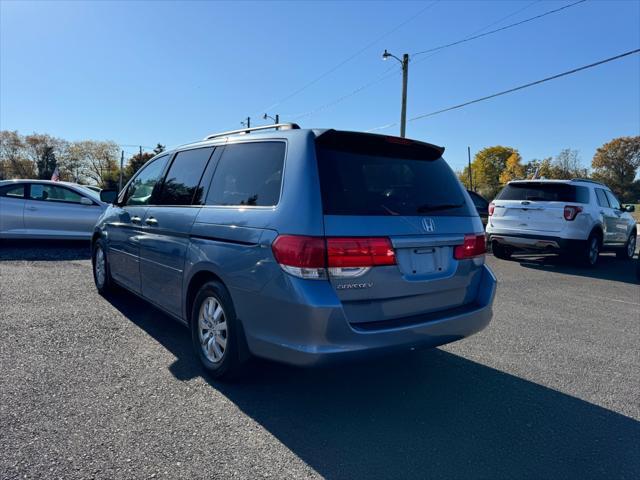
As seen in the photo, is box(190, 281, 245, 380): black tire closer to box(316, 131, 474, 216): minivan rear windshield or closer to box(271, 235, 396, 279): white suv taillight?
box(271, 235, 396, 279): white suv taillight

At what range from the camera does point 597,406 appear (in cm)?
328

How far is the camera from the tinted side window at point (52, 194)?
984cm

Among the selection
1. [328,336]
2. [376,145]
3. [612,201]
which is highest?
[376,145]

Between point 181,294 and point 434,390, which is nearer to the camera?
point 434,390

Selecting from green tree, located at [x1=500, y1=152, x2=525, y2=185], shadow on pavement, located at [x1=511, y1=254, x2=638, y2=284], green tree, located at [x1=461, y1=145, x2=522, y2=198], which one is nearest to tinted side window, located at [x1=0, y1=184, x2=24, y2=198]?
shadow on pavement, located at [x1=511, y1=254, x2=638, y2=284]

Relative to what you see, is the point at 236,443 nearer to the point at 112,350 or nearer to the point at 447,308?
the point at 447,308

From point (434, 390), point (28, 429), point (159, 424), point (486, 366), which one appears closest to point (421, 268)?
point (434, 390)

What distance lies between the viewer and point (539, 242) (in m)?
9.58

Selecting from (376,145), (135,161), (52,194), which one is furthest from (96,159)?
(376,145)

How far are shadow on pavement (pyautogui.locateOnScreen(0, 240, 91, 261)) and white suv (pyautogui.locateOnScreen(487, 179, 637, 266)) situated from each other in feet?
29.1

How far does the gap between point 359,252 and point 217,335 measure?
133 centimetres

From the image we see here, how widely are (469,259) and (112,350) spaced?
3099 millimetres

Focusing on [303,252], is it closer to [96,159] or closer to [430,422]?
[430,422]

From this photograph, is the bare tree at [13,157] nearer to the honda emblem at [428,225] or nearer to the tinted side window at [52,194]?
the tinted side window at [52,194]
